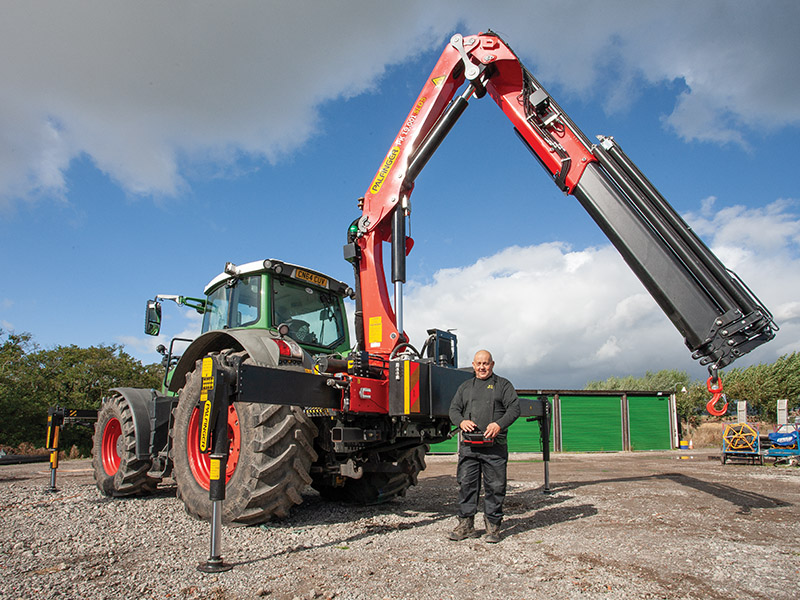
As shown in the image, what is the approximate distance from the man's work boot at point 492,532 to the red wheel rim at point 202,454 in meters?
2.21

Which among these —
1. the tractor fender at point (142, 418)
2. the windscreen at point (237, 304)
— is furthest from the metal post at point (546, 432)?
the tractor fender at point (142, 418)

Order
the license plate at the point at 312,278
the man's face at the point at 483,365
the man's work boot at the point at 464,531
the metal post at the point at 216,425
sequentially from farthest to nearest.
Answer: the license plate at the point at 312,278, the man's face at the point at 483,365, the man's work boot at the point at 464,531, the metal post at the point at 216,425

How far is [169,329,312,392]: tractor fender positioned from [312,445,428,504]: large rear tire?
1.59 meters

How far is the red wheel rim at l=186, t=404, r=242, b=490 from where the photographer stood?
483cm

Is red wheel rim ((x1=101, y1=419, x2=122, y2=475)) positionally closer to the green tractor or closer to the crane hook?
the green tractor

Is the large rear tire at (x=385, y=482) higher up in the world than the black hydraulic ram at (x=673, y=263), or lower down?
lower down

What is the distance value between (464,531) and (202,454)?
2528 millimetres

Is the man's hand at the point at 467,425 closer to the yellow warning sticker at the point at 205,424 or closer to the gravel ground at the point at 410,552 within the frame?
the gravel ground at the point at 410,552

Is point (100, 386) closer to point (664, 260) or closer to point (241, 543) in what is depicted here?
point (241, 543)

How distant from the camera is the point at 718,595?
3.05 m

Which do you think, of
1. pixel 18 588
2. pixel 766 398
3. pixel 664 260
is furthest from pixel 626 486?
pixel 766 398

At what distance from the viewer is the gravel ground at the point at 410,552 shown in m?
3.13

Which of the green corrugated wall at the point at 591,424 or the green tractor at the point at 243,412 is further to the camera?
the green corrugated wall at the point at 591,424

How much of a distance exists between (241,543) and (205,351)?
269 centimetres
